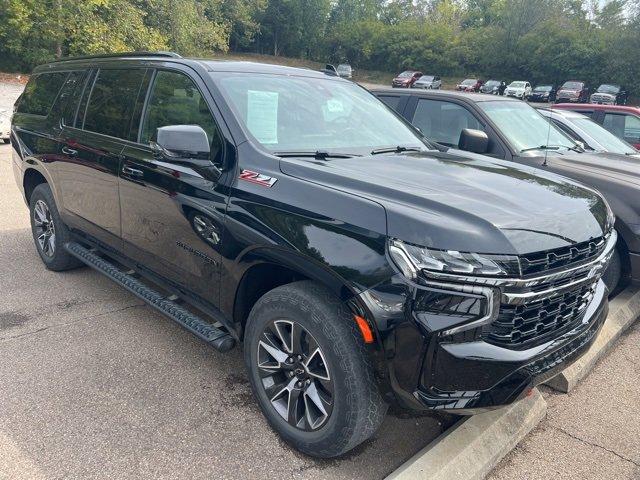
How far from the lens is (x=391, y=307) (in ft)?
7.00

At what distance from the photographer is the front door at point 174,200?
9.76 ft

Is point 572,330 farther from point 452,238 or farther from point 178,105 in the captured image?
point 178,105

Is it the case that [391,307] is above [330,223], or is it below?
below

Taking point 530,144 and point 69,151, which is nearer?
point 69,151

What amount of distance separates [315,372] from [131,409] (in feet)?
3.87

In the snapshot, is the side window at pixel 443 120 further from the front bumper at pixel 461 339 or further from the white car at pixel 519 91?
the white car at pixel 519 91

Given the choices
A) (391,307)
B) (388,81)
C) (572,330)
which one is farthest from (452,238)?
→ (388,81)

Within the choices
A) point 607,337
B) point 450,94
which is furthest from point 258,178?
point 450,94

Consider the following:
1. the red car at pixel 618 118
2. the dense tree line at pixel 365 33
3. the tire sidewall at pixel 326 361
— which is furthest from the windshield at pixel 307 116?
the dense tree line at pixel 365 33

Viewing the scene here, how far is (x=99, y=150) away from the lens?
153 inches

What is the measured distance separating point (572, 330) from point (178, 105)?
262cm

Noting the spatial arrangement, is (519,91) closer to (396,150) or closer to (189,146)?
(396,150)

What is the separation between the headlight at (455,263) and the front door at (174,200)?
3.85ft

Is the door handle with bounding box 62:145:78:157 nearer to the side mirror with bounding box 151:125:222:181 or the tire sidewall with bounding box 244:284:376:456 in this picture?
the side mirror with bounding box 151:125:222:181
